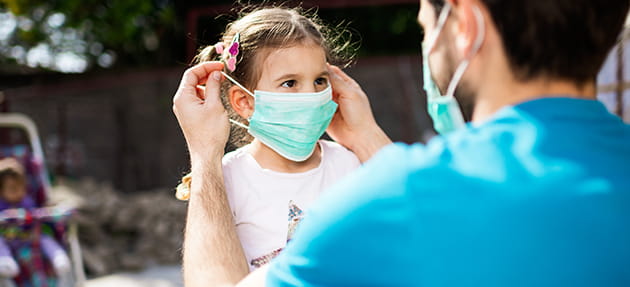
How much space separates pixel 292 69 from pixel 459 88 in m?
0.95

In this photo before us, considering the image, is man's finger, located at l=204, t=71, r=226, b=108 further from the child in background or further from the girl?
the child in background

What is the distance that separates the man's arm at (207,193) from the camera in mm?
1377

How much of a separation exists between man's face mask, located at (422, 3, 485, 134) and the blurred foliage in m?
10.8

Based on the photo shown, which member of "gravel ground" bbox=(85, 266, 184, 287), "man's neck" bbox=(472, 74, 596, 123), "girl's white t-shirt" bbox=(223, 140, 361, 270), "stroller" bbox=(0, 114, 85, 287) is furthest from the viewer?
"gravel ground" bbox=(85, 266, 184, 287)

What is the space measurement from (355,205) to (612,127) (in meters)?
0.44

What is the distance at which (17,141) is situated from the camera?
8.21 m

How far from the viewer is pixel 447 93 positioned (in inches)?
46.6

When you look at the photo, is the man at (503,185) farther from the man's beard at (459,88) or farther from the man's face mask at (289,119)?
the man's face mask at (289,119)

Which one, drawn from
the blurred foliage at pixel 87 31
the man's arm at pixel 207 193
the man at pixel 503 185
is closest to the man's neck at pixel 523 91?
the man at pixel 503 185

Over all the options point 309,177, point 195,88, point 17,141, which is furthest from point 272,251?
point 17,141

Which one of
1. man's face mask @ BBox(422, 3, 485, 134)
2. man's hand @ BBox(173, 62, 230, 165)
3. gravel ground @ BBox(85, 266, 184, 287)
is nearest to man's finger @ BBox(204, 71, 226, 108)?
man's hand @ BBox(173, 62, 230, 165)

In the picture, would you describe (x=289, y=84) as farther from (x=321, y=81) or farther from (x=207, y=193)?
(x=207, y=193)

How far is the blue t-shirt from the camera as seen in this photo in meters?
0.90

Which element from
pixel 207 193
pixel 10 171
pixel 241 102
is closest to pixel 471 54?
pixel 207 193
